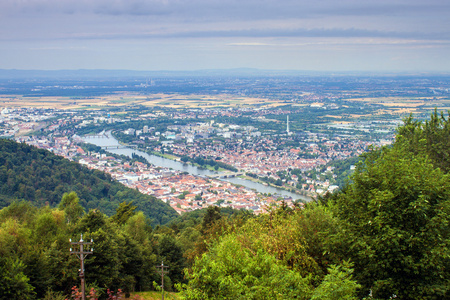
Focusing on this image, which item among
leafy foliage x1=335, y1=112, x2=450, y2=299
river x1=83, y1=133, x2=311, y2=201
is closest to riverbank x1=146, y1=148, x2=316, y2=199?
river x1=83, y1=133, x2=311, y2=201

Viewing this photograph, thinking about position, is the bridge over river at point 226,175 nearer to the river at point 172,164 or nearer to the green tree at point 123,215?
the river at point 172,164

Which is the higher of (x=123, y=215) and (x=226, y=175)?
(x=123, y=215)

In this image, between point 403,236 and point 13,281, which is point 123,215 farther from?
point 403,236

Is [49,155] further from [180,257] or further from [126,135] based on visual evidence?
[126,135]

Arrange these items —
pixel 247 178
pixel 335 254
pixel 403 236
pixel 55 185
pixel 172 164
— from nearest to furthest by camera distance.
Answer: pixel 403 236, pixel 335 254, pixel 55 185, pixel 247 178, pixel 172 164

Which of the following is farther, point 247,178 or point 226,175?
point 226,175

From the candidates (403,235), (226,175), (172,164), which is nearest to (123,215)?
(403,235)

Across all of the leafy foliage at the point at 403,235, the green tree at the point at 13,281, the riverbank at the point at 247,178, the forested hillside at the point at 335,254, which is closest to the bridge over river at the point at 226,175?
the riverbank at the point at 247,178
